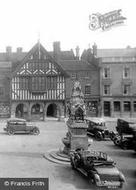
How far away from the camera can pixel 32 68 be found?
38094mm

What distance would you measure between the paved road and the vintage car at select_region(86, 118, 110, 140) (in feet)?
2.62

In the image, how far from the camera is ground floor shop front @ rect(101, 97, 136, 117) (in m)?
41.4

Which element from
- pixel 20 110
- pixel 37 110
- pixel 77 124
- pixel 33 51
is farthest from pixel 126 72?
pixel 77 124

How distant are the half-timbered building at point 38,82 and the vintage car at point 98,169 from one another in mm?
24412

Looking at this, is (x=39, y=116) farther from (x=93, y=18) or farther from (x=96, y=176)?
(x=96, y=176)

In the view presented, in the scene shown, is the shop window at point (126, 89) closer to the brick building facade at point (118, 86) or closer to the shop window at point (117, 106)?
the brick building facade at point (118, 86)

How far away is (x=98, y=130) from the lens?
79.0 feet

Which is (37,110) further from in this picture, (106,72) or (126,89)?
(126,89)

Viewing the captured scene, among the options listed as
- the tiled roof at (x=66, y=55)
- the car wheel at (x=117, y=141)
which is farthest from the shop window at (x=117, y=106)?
the car wheel at (x=117, y=141)

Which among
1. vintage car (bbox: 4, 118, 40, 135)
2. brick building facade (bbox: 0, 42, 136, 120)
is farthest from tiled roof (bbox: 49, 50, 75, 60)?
vintage car (bbox: 4, 118, 40, 135)

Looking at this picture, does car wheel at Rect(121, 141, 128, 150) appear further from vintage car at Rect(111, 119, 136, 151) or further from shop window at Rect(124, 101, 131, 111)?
shop window at Rect(124, 101, 131, 111)

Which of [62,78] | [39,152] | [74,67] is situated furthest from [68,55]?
[39,152]

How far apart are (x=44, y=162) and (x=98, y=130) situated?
947cm

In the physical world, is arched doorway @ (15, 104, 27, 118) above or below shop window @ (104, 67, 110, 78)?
below
